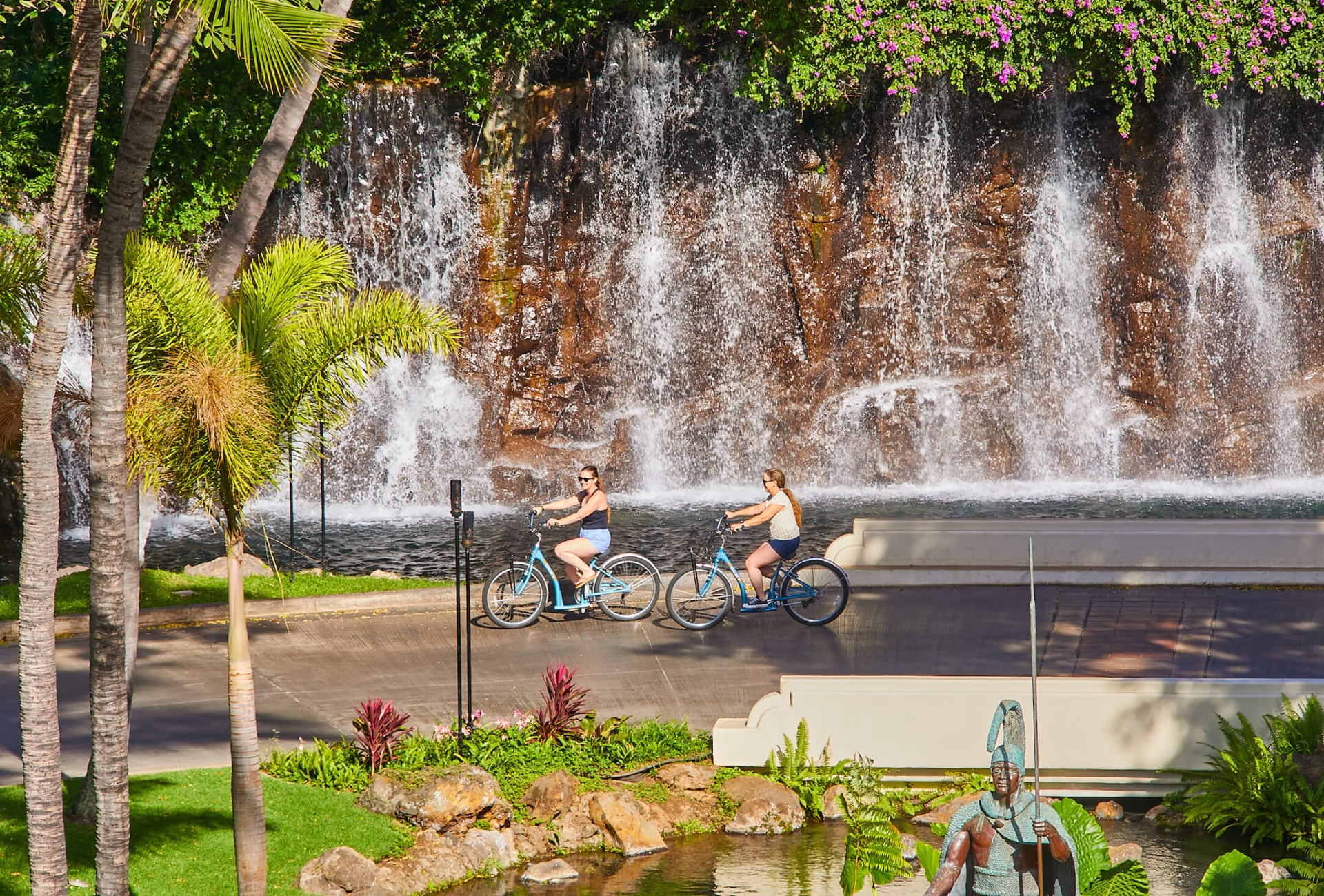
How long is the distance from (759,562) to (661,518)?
988 cm

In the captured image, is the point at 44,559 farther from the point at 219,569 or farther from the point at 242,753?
the point at 219,569

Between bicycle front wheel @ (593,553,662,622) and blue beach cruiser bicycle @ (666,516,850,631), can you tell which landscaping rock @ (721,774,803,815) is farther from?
bicycle front wheel @ (593,553,662,622)

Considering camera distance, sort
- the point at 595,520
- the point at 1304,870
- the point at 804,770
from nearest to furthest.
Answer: the point at 1304,870 → the point at 804,770 → the point at 595,520

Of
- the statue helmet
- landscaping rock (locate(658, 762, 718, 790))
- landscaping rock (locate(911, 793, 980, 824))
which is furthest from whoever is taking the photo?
landscaping rock (locate(658, 762, 718, 790))

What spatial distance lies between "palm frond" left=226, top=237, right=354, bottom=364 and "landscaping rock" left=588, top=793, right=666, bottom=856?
398cm

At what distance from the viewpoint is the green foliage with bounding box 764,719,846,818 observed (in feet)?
34.0

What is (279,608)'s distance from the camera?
15602 mm

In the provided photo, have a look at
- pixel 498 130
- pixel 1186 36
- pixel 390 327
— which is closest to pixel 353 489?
pixel 498 130

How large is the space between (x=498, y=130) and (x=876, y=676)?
19580 mm

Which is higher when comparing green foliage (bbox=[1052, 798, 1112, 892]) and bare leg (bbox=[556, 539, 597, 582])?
bare leg (bbox=[556, 539, 597, 582])

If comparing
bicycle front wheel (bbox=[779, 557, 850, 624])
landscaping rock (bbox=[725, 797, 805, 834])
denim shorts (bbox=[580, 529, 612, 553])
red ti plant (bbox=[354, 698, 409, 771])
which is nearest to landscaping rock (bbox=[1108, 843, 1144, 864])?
landscaping rock (bbox=[725, 797, 805, 834])

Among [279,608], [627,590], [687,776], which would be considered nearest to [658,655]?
[627,590]

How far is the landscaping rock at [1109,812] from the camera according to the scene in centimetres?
1016

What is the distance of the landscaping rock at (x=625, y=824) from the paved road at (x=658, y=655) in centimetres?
163
